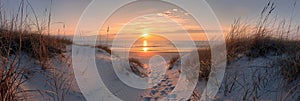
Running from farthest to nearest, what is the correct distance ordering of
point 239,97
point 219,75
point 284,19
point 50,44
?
point 50,44, point 284,19, point 219,75, point 239,97

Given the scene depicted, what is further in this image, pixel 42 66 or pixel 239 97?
pixel 42 66

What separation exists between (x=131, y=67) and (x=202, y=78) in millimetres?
2119

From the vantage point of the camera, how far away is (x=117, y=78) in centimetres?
435

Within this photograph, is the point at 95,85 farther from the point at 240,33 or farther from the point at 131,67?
the point at 240,33

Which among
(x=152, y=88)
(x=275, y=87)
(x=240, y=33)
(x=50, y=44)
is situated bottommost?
(x=152, y=88)

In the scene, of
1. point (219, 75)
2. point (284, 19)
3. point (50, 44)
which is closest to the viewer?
point (219, 75)

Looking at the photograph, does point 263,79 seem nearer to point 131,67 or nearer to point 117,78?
point 117,78

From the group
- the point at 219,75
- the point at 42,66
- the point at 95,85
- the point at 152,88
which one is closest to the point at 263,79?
the point at 219,75

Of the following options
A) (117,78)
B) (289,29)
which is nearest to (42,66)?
(117,78)

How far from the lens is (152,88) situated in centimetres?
386

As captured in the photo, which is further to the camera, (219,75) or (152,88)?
(152,88)

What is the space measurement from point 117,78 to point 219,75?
1836 millimetres

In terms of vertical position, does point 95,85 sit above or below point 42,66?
below

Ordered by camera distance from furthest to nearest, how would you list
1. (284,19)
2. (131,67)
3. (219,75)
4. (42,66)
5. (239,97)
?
(131,67) → (284,19) → (219,75) → (42,66) → (239,97)
